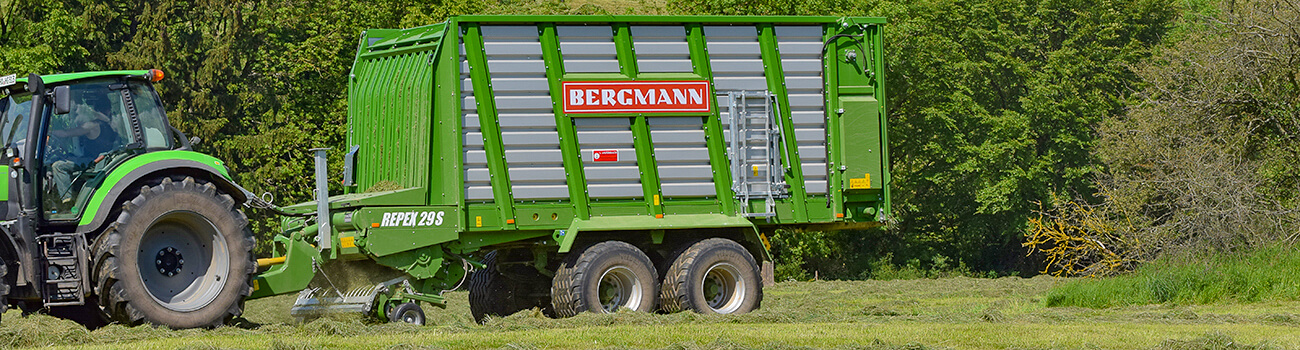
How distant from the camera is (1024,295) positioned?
20828 millimetres

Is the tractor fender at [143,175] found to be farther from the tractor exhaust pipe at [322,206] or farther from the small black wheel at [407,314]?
the small black wheel at [407,314]

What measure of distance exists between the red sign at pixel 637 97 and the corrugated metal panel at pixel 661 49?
Answer: 0.58 ft

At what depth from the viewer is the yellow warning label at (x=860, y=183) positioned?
15289 mm

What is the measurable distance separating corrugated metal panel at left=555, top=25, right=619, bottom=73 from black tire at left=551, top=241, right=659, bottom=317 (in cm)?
174

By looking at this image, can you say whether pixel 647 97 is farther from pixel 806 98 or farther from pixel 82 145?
pixel 82 145

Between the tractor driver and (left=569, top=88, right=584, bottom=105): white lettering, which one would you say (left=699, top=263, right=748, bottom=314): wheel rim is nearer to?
(left=569, top=88, right=584, bottom=105): white lettering

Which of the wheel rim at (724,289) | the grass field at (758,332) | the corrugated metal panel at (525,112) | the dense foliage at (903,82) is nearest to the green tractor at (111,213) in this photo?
the grass field at (758,332)

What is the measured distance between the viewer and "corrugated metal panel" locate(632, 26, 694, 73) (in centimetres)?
1480

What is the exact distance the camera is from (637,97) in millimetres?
14648

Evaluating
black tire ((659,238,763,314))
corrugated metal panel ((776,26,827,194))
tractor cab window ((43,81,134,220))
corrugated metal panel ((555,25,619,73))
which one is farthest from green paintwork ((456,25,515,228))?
tractor cab window ((43,81,134,220))

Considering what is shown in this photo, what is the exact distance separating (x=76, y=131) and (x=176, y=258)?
1305 mm

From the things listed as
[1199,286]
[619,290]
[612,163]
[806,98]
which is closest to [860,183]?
[806,98]

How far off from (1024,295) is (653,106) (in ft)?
27.5

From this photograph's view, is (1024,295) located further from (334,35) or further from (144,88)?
(334,35)
